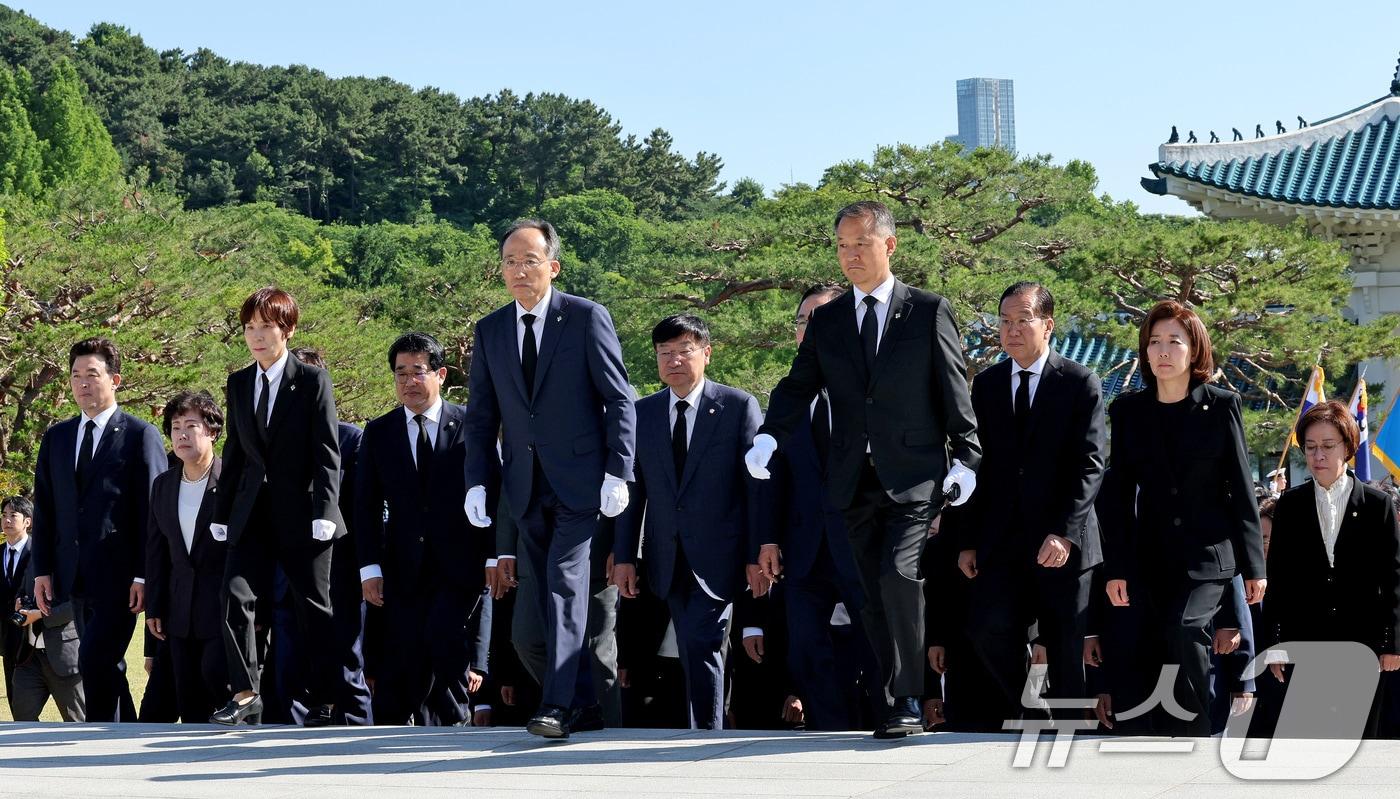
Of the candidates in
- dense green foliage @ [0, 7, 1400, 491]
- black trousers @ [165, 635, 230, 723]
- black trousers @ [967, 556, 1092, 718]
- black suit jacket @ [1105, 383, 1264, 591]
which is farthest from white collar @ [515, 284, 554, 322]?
dense green foliage @ [0, 7, 1400, 491]

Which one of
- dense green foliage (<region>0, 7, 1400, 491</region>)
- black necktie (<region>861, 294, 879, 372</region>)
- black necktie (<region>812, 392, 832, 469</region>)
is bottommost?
black necktie (<region>812, 392, 832, 469</region>)

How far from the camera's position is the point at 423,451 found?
688 centimetres

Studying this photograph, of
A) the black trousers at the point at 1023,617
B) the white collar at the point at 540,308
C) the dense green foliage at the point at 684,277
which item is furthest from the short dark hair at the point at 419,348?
the dense green foliage at the point at 684,277

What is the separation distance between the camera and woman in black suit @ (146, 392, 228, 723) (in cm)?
662

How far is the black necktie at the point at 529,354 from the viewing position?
18.0 feet

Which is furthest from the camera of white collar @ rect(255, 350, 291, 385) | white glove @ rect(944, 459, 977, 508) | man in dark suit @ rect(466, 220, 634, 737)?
white collar @ rect(255, 350, 291, 385)

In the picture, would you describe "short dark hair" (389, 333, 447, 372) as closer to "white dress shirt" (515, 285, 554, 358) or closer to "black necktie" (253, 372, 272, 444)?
"black necktie" (253, 372, 272, 444)

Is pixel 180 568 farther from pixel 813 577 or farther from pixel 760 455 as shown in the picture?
pixel 760 455

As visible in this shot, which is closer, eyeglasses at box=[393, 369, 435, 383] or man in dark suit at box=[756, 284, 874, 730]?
man in dark suit at box=[756, 284, 874, 730]

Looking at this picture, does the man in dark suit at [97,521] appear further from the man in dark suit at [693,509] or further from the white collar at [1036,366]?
the white collar at [1036,366]

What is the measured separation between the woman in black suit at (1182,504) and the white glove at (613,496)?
5.76 feet

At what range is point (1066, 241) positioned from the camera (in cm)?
2216

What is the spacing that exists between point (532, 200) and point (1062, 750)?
2183 inches

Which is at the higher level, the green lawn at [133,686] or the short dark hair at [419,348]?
the short dark hair at [419,348]
